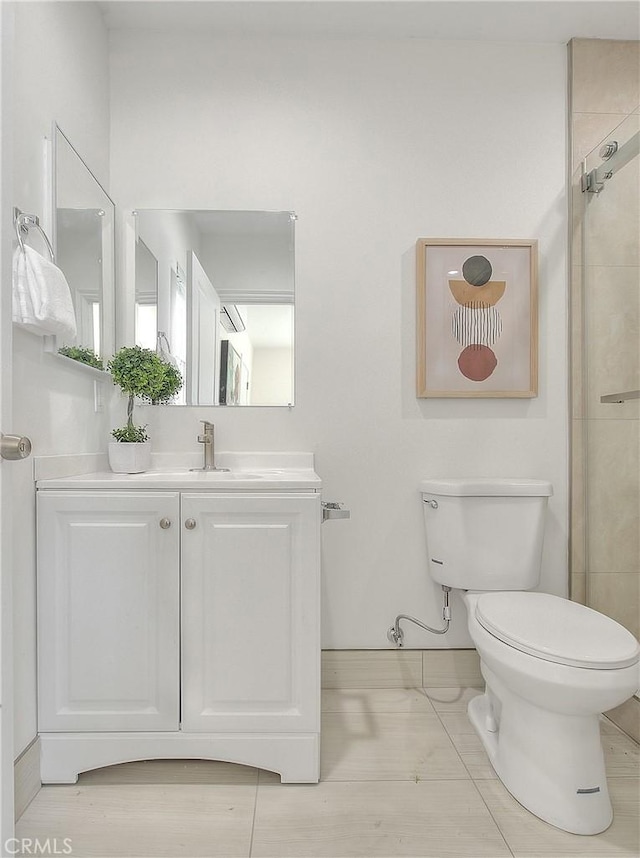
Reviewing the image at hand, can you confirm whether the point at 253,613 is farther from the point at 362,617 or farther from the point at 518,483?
the point at 518,483

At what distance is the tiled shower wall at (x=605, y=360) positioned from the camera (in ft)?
6.01

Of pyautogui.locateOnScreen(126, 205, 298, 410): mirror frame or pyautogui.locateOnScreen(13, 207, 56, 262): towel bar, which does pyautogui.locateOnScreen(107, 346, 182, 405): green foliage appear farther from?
pyautogui.locateOnScreen(13, 207, 56, 262): towel bar

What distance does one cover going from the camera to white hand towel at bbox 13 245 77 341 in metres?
1.37

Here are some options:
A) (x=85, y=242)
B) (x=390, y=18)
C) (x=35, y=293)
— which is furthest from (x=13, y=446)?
(x=390, y=18)

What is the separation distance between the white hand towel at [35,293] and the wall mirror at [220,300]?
2.11 ft

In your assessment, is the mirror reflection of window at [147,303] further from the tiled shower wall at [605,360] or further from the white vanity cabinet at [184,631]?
the tiled shower wall at [605,360]

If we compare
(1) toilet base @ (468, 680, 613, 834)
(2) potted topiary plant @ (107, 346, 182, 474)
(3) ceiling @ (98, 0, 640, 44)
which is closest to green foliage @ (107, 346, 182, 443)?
(2) potted topiary plant @ (107, 346, 182, 474)

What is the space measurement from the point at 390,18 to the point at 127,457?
1.81 meters

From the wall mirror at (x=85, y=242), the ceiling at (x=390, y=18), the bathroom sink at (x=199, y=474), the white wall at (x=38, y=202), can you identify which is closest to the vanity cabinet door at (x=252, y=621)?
the bathroom sink at (x=199, y=474)

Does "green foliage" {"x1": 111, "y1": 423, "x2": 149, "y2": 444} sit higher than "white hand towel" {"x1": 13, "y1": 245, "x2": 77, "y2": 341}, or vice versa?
"white hand towel" {"x1": 13, "y1": 245, "x2": 77, "y2": 341}

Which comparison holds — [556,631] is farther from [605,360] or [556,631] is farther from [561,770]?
[605,360]

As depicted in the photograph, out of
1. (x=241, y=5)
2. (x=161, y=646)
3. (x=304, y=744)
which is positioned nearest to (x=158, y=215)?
(x=241, y=5)

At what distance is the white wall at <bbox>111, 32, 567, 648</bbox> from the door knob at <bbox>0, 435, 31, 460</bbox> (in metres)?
1.24

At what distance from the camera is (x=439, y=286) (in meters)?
2.09
